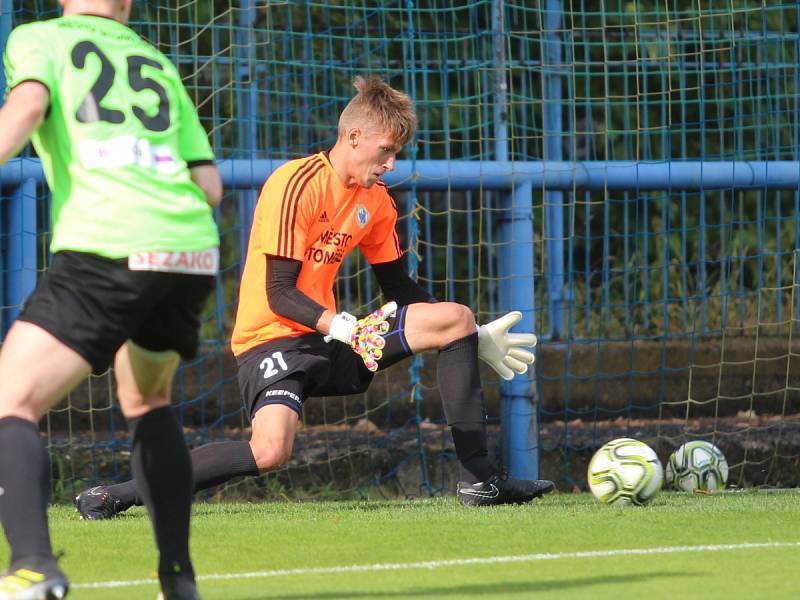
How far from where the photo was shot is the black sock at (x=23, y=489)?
3.51 metres

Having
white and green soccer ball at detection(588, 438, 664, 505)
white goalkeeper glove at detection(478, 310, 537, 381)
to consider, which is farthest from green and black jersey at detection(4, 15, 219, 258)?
white and green soccer ball at detection(588, 438, 664, 505)

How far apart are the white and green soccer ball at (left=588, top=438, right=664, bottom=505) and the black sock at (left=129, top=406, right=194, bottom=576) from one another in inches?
112

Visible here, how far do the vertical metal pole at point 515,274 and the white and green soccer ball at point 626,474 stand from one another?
1.13 meters

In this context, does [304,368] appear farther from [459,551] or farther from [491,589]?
[491,589]

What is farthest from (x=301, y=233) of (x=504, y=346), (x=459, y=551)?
(x=459, y=551)

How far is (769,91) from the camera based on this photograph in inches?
352

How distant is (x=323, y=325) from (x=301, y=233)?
16.4 inches

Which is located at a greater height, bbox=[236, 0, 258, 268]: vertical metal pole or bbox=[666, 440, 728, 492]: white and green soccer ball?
bbox=[236, 0, 258, 268]: vertical metal pole

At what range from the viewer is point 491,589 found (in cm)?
420

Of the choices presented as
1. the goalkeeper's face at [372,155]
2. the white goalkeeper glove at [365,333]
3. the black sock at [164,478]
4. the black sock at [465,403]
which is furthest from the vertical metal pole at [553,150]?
the black sock at [164,478]

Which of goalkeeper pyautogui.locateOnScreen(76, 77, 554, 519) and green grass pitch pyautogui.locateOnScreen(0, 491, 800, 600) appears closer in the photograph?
green grass pitch pyautogui.locateOnScreen(0, 491, 800, 600)

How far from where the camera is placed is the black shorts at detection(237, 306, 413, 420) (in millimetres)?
5988

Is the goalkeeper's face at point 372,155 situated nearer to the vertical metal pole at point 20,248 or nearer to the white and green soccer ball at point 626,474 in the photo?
the white and green soccer ball at point 626,474

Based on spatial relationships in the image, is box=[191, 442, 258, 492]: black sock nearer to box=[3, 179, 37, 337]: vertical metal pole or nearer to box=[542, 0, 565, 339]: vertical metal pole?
box=[3, 179, 37, 337]: vertical metal pole
